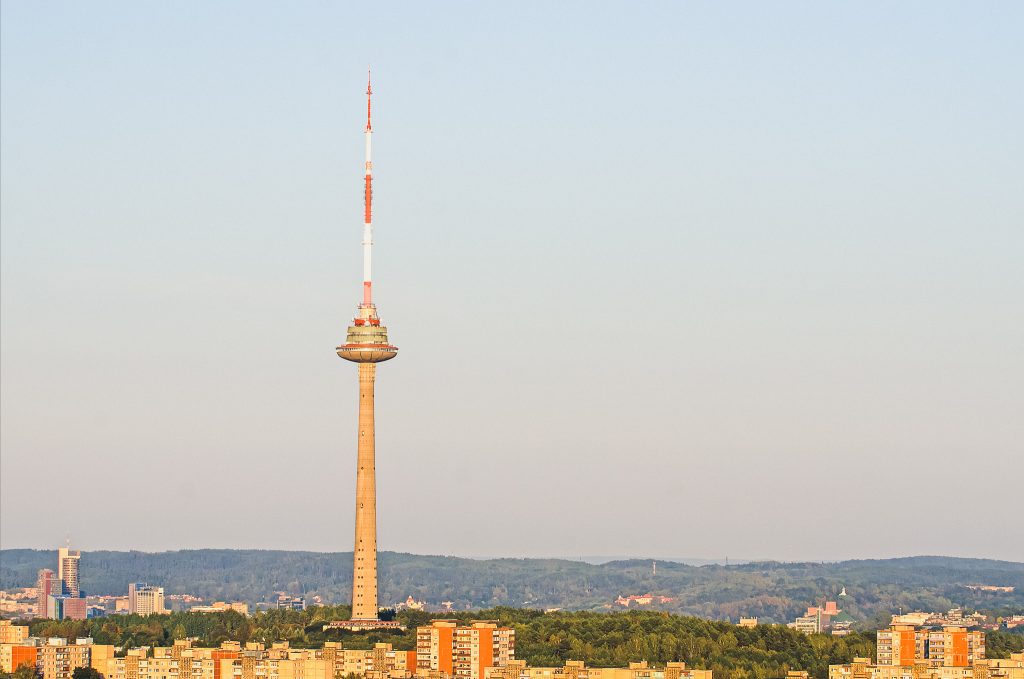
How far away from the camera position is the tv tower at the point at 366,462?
192 m

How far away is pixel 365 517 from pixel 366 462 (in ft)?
14.0

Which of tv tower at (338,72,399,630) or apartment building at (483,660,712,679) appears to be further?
tv tower at (338,72,399,630)

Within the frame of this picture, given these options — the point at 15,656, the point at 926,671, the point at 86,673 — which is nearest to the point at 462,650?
the point at 86,673

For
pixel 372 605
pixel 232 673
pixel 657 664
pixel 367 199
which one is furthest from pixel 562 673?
pixel 367 199

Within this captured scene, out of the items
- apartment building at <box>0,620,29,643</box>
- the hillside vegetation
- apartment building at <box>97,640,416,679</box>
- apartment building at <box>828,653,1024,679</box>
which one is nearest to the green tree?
apartment building at <box>97,640,416,679</box>

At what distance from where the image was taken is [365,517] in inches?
7554

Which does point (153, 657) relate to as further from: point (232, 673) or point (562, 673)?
point (562, 673)

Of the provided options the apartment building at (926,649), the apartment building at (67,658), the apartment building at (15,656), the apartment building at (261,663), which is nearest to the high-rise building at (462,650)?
the apartment building at (261,663)

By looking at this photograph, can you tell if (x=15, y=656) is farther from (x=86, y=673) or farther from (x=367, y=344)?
(x=367, y=344)

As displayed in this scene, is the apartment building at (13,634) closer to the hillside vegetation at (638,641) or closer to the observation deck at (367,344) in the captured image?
the hillside vegetation at (638,641)

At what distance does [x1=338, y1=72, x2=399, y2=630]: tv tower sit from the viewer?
628ft

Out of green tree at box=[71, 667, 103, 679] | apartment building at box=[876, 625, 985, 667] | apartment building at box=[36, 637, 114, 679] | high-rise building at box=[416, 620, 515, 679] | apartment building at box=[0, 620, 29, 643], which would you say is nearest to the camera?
green tree at box=[71, 667, 103, 679]

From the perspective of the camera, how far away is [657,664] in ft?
528

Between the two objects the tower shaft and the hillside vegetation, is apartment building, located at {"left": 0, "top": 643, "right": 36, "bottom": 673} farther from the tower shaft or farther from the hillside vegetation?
the tower shaft
